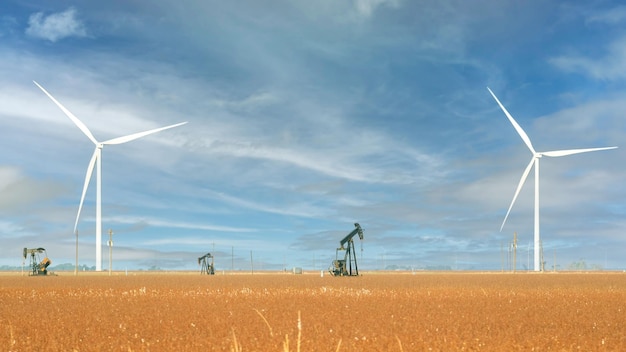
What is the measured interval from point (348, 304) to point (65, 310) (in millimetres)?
12030

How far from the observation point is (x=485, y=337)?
18062mm

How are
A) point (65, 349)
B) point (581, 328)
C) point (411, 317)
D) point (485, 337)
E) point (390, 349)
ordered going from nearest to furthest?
point (390, 349) < point (65, 349) < point (485, 337) < point (581, 328) < point (411, 317)

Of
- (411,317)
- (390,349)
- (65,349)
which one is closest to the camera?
(390,349)

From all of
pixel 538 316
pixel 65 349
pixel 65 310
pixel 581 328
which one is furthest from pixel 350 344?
pixel 65 310

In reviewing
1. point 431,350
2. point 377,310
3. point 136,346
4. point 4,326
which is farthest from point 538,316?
point 4,326

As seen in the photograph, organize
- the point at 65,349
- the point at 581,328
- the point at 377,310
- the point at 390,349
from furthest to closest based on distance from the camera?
the point at 377,310 < the point at 581,328 < the point at 65,349 < the point at 390,349

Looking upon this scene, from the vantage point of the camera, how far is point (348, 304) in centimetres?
2936

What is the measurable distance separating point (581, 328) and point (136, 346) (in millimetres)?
13601

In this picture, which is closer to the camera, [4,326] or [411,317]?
[4,326]

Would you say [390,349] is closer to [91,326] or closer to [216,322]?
[216,322]

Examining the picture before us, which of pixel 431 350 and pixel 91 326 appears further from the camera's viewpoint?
pixel 91 326

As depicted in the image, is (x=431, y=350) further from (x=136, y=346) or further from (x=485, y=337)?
(x=136, y=346)

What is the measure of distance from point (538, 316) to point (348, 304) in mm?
8436

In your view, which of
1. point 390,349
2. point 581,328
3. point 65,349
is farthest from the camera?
point 581,328
